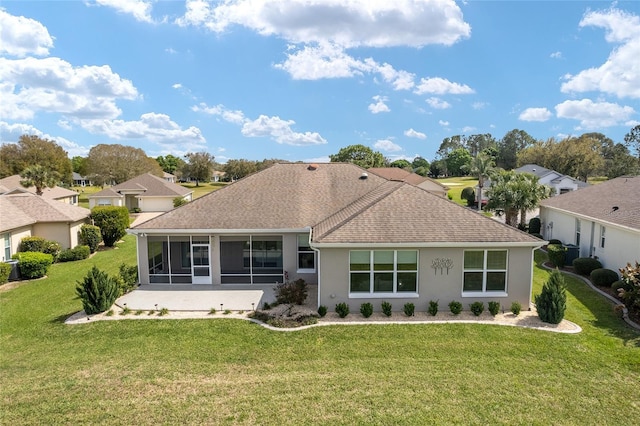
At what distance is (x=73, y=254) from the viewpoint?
82.5 ft

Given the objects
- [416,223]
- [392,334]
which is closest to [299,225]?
[416,223]

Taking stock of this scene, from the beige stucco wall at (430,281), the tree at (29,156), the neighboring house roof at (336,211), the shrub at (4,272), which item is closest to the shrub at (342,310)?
the beige stucco wall at (430,281)

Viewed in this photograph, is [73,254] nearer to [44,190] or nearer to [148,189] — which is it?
[44,190]

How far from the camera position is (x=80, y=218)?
27188 mm

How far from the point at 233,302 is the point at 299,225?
480 cm

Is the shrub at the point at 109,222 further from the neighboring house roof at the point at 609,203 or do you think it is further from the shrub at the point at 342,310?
the neighboring house roof at the point at 609,203

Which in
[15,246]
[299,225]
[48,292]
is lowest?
[48,292]

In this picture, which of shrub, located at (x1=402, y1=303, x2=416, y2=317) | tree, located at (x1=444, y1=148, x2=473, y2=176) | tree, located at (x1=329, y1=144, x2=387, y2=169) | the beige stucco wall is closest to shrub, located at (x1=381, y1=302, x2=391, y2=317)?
the beige stucco wall

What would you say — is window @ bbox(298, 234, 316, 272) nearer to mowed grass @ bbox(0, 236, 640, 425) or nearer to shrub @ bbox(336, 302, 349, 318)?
shrub @ bbox(336, 302, 349, 318)

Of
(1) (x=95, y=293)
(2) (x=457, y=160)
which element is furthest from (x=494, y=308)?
(2) (x=457, y=160)

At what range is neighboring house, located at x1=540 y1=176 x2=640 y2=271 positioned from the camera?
17.8 metres

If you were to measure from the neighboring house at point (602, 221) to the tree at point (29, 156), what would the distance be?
6994 centimetres

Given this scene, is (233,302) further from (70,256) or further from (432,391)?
(70,256)

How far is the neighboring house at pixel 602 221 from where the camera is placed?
1784 centimetres
